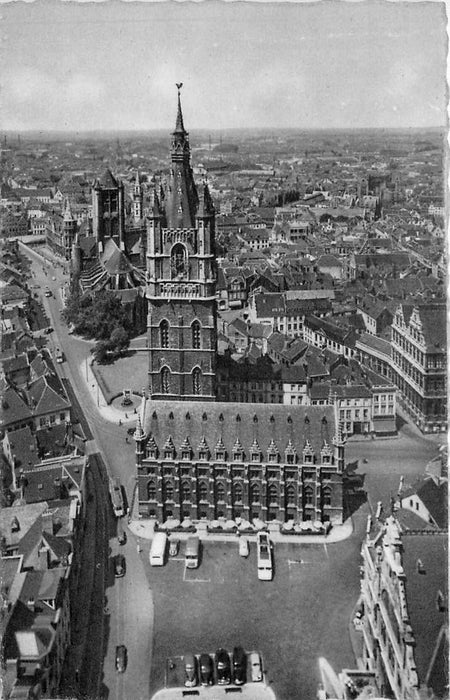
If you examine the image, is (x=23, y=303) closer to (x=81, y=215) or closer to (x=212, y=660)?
(x=81, y=215)

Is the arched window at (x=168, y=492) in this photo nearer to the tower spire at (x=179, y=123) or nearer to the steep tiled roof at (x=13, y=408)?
the steep tiled roof at (x=13, y=408)

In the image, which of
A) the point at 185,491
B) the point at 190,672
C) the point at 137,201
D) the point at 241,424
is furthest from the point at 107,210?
the point at 190,672

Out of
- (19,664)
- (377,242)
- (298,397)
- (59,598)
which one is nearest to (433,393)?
(298,397)

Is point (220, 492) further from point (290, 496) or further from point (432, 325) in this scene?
point (432, 325)

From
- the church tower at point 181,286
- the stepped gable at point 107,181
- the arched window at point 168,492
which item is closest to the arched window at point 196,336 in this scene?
the church tower at point 181,286

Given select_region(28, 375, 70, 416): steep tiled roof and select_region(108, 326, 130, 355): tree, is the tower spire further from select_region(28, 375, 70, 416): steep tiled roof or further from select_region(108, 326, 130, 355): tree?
select_region(108, 326, 130, 355): tree

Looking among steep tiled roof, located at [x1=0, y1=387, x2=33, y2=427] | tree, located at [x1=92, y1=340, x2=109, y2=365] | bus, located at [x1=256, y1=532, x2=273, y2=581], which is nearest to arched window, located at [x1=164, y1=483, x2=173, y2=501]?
bus, located at [x1=256, y1=532, x2=273, y2=581]
